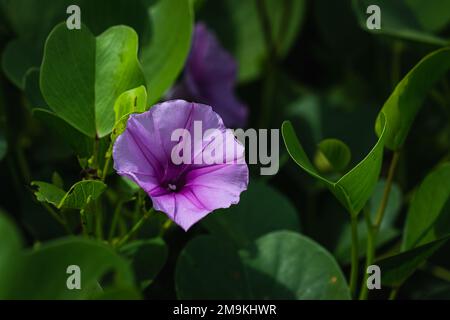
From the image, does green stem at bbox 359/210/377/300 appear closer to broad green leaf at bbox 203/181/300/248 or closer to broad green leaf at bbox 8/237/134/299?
broad green leaf at bbox 203/181/300/248

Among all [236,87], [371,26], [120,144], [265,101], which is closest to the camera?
[120,144]

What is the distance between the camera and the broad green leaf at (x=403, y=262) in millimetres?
856

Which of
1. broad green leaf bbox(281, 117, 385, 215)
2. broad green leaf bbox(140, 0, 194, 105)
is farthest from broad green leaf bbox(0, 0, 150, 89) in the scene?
broad green leaf bbox(281, 117, 385, 215)

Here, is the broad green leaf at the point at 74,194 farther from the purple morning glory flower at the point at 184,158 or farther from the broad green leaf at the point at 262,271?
the broad green leaf at the point at 262,271

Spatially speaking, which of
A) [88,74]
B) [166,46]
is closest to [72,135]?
[88,74]

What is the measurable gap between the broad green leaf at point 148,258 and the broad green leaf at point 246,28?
585 mm

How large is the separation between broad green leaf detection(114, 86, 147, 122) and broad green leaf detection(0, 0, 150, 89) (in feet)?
0.91

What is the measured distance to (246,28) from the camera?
142 centimetres

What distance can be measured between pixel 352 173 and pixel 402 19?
0.46 m

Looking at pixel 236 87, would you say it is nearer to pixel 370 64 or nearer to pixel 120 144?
pixel 370 64

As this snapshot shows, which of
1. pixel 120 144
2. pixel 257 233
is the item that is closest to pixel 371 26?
pixel 257 233
